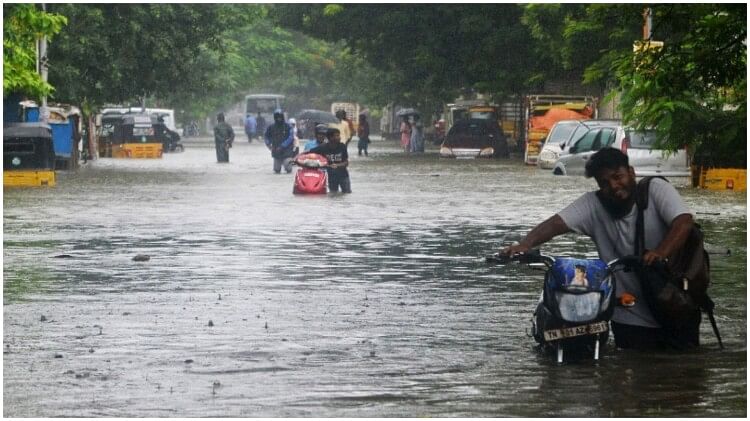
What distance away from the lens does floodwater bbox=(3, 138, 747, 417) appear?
865 cm

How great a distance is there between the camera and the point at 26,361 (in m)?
10.1

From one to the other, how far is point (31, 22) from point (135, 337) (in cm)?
2151

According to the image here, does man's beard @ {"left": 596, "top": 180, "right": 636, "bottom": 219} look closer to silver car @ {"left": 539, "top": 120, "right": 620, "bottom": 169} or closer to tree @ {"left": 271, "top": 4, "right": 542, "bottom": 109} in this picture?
silver car @ {"left": 539, "top": 120, "right": 620, "bottom": 169}

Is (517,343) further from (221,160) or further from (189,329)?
(221,160)

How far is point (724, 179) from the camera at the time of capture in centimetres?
3309

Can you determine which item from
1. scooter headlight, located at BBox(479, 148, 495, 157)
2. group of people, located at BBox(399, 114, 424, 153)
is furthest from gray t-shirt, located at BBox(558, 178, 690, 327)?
group of people, located at BBox(399, 114, 424, 153)

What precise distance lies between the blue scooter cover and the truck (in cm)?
4096

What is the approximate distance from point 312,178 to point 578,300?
21204 millimetres

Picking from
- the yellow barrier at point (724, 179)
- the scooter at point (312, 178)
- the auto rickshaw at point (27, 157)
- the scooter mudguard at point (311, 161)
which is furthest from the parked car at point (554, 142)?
the scooter mudguard at point (311, 161)

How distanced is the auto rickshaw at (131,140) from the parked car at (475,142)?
10.0 metres

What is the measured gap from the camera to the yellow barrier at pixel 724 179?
3291cm

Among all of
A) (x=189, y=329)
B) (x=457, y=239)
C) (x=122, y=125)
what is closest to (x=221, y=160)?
(x=122, y=125)

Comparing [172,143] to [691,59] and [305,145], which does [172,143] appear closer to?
[305,145]

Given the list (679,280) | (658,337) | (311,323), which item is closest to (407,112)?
(311,323)
